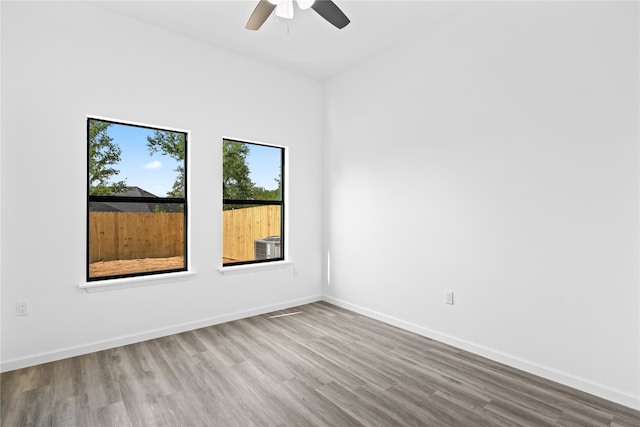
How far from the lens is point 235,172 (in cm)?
392

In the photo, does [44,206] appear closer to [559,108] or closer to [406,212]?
[406,212]

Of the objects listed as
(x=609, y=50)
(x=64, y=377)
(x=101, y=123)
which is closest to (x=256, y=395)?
(x=64, y=377)

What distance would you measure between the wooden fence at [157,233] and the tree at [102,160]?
24cm

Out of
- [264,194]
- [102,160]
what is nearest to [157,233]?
[102,160]

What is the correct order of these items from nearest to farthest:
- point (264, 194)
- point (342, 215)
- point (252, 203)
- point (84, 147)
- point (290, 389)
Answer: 1. point (290, 389)
2. point (84, 147)
3. point (252, 203)
4. point (264, 194)
5. point (342, 215)

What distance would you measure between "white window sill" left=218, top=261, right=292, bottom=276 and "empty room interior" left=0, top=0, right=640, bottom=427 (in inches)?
1.0

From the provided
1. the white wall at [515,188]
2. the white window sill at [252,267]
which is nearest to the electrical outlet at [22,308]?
the white window sill at [252,267]

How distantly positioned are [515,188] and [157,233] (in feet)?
10.9

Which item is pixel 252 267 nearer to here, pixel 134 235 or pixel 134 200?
pixel 134 235

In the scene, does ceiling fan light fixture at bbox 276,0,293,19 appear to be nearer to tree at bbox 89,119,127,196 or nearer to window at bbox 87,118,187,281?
window at bbox 87,118,187,281

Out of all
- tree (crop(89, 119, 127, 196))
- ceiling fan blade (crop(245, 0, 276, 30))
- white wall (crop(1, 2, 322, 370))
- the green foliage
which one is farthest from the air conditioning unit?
ceiling fan blade (crop(245, 0, 276, 30))

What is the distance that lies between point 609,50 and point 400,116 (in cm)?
172

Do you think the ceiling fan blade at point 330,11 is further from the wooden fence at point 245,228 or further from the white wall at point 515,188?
the wooden fence at point 245,228

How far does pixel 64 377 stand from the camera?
8.18 ft
